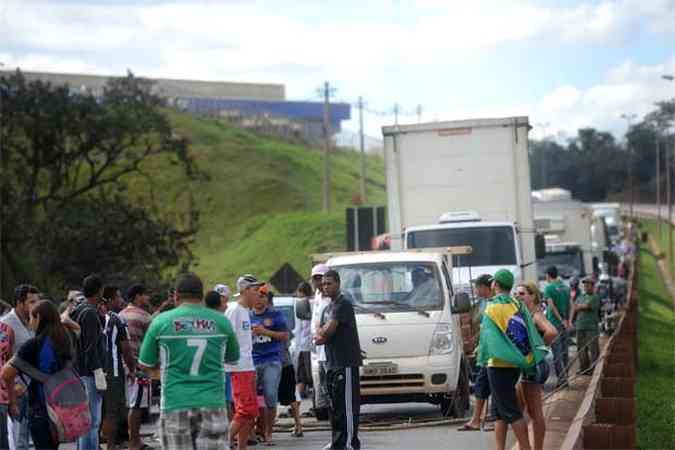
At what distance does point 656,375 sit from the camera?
83.9 feet

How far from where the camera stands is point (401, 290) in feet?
56.3

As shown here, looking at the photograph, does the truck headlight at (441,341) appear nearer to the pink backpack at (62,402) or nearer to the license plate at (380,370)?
the license plate at (380,370)

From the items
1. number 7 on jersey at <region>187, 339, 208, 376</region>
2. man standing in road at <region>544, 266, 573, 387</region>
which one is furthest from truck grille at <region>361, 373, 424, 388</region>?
number 7 on jersey at <region>187, 339, 208, 376</region>

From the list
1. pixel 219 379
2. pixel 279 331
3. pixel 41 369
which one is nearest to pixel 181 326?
pixel 219 379

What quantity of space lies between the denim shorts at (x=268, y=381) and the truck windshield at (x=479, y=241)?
9.01 metres

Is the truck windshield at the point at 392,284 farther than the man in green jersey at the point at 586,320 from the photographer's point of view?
No

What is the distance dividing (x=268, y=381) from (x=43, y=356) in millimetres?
5010

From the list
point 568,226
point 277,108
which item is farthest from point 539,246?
point 277,108

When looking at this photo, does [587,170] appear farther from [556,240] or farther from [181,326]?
[181,326]

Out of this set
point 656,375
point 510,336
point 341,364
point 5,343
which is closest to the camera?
point 510,336

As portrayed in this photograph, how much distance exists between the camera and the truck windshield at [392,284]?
17.0 meters

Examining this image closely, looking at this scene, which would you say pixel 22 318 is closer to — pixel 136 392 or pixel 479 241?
pixel 136 392

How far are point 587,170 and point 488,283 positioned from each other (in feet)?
403

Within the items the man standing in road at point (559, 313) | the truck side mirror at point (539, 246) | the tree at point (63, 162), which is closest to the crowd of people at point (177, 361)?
the man standing in road at point (559, 313)
